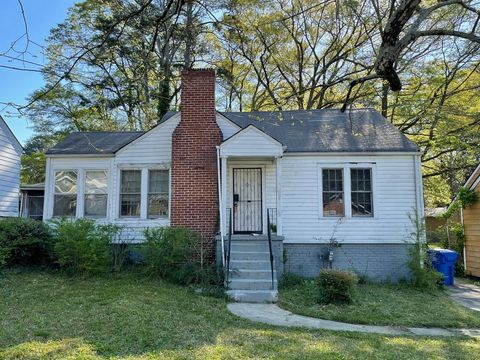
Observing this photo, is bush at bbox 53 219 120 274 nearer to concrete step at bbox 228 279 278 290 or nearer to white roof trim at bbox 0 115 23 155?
concrete step at bbox 228 279 278 290

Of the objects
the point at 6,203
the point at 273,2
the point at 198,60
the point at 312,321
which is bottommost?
the point at 312,321

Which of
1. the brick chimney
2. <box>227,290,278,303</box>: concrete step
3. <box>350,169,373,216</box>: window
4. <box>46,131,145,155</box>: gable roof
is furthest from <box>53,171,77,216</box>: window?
<box>350,169,373,216</box>: window

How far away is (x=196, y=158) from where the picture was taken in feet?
34.3

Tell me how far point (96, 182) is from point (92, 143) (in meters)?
1.44

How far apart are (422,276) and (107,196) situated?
30.1 feet

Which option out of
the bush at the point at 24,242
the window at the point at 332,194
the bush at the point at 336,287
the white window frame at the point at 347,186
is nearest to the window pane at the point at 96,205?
the bush at the point at 24,242

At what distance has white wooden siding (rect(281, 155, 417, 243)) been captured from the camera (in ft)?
34.5

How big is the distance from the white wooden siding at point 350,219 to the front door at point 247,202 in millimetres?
755

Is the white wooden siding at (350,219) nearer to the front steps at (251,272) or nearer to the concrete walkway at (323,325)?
the front steps at (251,272)

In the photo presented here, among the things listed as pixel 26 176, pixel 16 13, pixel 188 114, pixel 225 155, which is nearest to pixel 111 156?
pixel 188 114

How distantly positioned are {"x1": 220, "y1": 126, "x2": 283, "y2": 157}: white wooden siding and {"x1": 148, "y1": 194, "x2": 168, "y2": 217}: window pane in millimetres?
2492

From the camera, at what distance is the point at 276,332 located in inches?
224

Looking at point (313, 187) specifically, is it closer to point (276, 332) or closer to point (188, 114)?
point (188, 114)

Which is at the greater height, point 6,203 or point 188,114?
point 188,114
